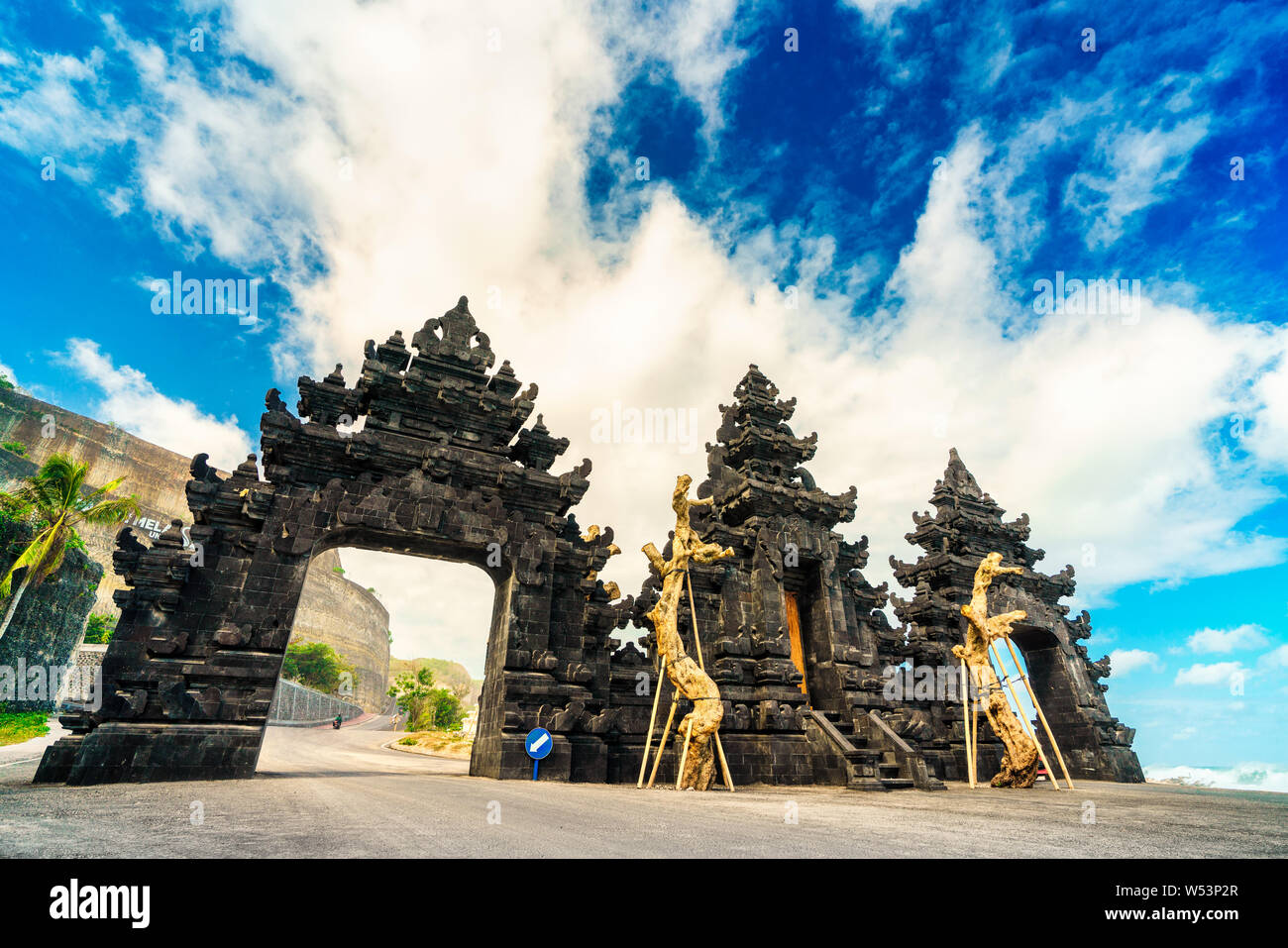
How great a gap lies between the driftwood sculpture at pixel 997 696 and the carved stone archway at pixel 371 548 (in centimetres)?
831

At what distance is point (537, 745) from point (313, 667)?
6727 centimetres

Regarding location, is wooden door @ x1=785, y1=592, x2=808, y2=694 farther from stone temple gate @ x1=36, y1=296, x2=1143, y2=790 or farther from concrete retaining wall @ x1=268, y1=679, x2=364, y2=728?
concrete retaining wall @ x1=268, y1=679, x2=364, y2=728

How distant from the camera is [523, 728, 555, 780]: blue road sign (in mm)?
12594

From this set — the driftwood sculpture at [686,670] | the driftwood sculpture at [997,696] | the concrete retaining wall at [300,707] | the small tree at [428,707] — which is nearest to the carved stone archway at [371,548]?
the driftwood sculpture at [686,670]

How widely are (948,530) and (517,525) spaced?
17.5m

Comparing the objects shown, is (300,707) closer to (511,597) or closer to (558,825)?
(511,597)

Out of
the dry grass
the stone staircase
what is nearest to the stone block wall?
the dry grass

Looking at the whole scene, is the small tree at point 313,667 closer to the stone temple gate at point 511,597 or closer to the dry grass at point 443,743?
the dry grass at point 443,743

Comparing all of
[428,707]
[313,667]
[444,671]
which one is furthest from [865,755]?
[444,671]

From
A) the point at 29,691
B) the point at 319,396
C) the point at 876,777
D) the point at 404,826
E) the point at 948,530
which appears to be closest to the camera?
the point at 404,826

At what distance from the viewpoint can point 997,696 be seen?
12.6m

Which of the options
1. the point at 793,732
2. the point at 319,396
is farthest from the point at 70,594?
the point at 793,732
